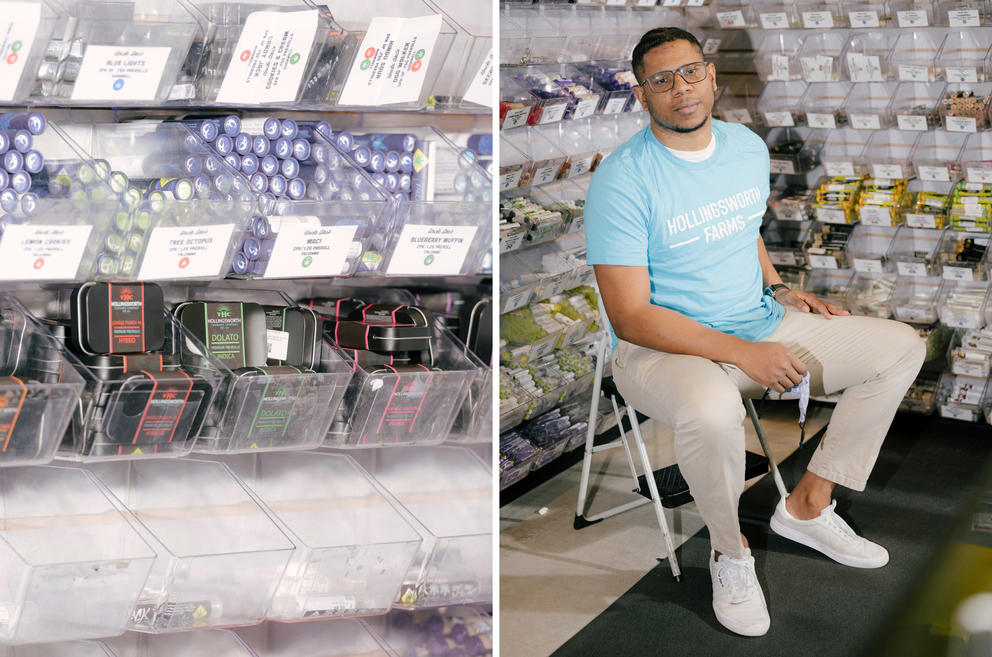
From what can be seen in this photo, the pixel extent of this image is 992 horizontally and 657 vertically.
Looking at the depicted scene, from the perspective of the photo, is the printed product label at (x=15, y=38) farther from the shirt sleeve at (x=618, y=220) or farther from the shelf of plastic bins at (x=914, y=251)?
the shelf of plastic bins at (x=914, y=251)

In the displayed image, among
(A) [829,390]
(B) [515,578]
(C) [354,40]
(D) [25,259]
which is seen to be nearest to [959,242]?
(A) [829,390]

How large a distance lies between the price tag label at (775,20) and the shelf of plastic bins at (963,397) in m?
1.58

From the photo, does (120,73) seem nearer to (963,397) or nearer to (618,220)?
(618,220)

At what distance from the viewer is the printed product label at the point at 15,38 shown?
154 cm

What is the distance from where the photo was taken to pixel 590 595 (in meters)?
2.64

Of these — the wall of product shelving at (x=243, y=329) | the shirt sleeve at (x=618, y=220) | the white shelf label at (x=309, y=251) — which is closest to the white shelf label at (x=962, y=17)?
the shirt sleeve at (x=618, y=220)

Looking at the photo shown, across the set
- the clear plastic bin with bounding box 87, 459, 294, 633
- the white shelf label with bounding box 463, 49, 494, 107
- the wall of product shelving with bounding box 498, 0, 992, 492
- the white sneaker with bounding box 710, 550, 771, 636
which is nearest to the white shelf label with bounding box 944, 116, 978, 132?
the wall of product shelving with bounding box 498, 0, 992, 492

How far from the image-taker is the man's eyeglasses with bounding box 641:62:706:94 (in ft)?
8.35

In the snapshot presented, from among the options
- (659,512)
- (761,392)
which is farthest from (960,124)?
(659,512)

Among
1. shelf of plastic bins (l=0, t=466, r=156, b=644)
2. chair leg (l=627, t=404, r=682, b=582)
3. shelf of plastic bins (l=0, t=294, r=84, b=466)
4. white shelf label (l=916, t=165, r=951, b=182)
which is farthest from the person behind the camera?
white shelf label (l=916, t=165, r=951, b=182)

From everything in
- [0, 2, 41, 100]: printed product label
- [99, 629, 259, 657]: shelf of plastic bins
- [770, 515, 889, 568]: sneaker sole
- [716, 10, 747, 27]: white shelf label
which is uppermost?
[0, 2, 41, 100]: printed product label

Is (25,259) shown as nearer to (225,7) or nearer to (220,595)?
(225,7)

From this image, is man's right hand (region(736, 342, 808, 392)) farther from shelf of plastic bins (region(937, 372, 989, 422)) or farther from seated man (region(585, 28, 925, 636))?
shelf of plastic bins (region(937, 372, 989, 422))

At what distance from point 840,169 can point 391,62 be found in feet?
9.43
